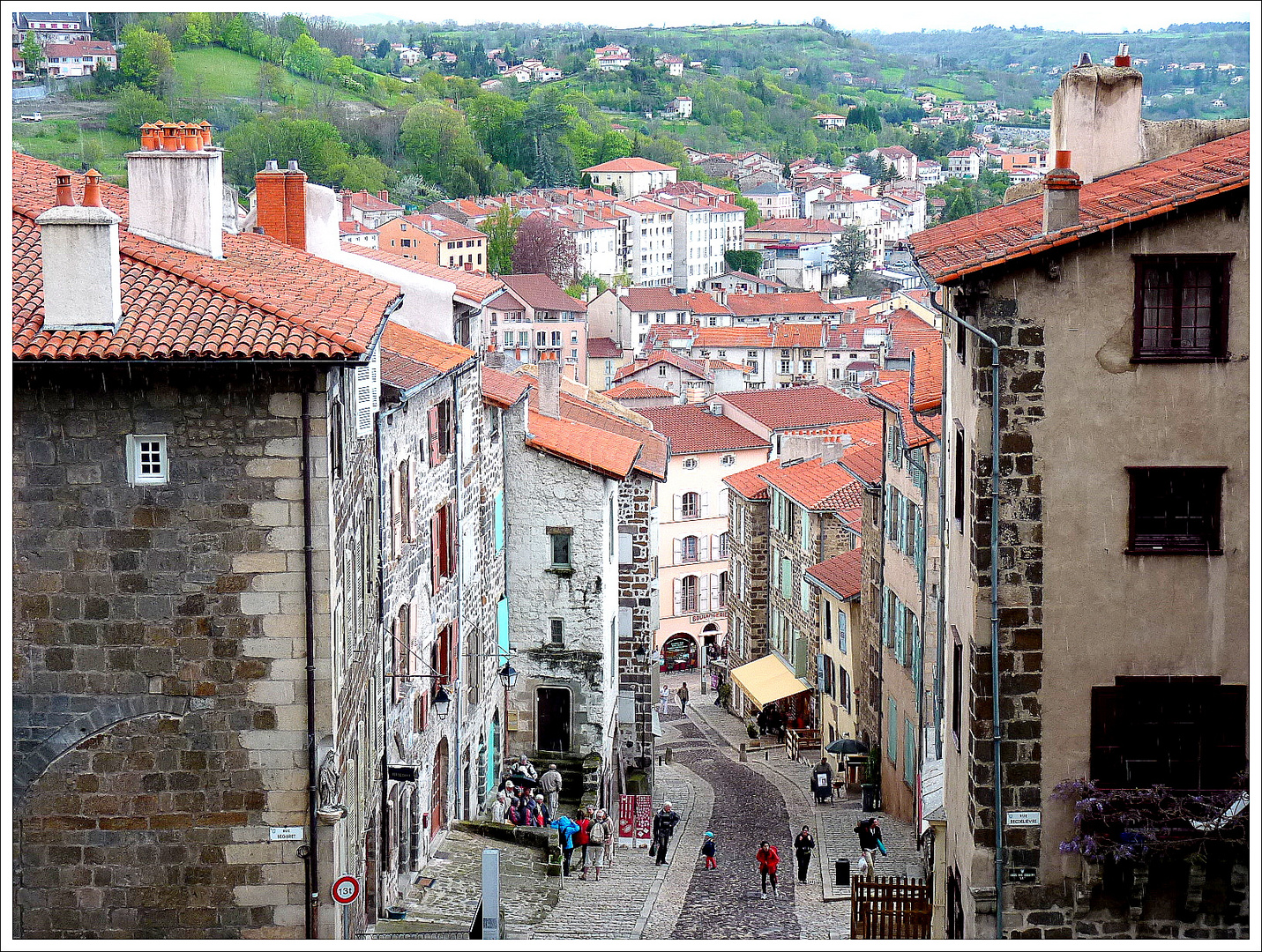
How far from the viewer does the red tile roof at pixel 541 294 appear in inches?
4995

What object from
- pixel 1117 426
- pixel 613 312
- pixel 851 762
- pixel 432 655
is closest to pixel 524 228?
pixel 613 312

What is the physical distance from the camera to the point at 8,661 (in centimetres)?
1565

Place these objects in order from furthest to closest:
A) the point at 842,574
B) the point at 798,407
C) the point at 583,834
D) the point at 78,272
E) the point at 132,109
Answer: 1. the point at 132,109
2. the point at 798,407
3. the point at 842,574
4. the point at 583,834
5. the point at 78,272

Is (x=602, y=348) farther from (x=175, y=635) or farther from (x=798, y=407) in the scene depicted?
(x=175, y=635)

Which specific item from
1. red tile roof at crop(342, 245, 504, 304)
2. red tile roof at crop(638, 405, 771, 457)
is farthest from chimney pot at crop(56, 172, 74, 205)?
red tile roof at crop(638, 405, 771, 457)

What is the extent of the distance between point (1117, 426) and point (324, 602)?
818cm

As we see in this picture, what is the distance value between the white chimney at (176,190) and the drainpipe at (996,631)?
8.42 meters

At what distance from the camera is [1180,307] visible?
690 inches

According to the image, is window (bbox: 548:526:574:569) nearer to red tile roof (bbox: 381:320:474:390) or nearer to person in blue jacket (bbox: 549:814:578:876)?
person in blue jacket (bbox: 549:814:578:876)

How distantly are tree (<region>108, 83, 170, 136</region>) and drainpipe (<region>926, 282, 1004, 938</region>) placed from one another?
16261 centimetres

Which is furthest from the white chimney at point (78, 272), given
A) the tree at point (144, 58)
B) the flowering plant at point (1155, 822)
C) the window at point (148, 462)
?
the tree at point (144, 58)

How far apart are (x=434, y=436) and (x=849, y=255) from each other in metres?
166

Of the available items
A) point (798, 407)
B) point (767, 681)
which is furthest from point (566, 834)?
point (798, 407)

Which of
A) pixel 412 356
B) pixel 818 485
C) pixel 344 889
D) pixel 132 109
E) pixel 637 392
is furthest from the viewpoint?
pixel 132 109
